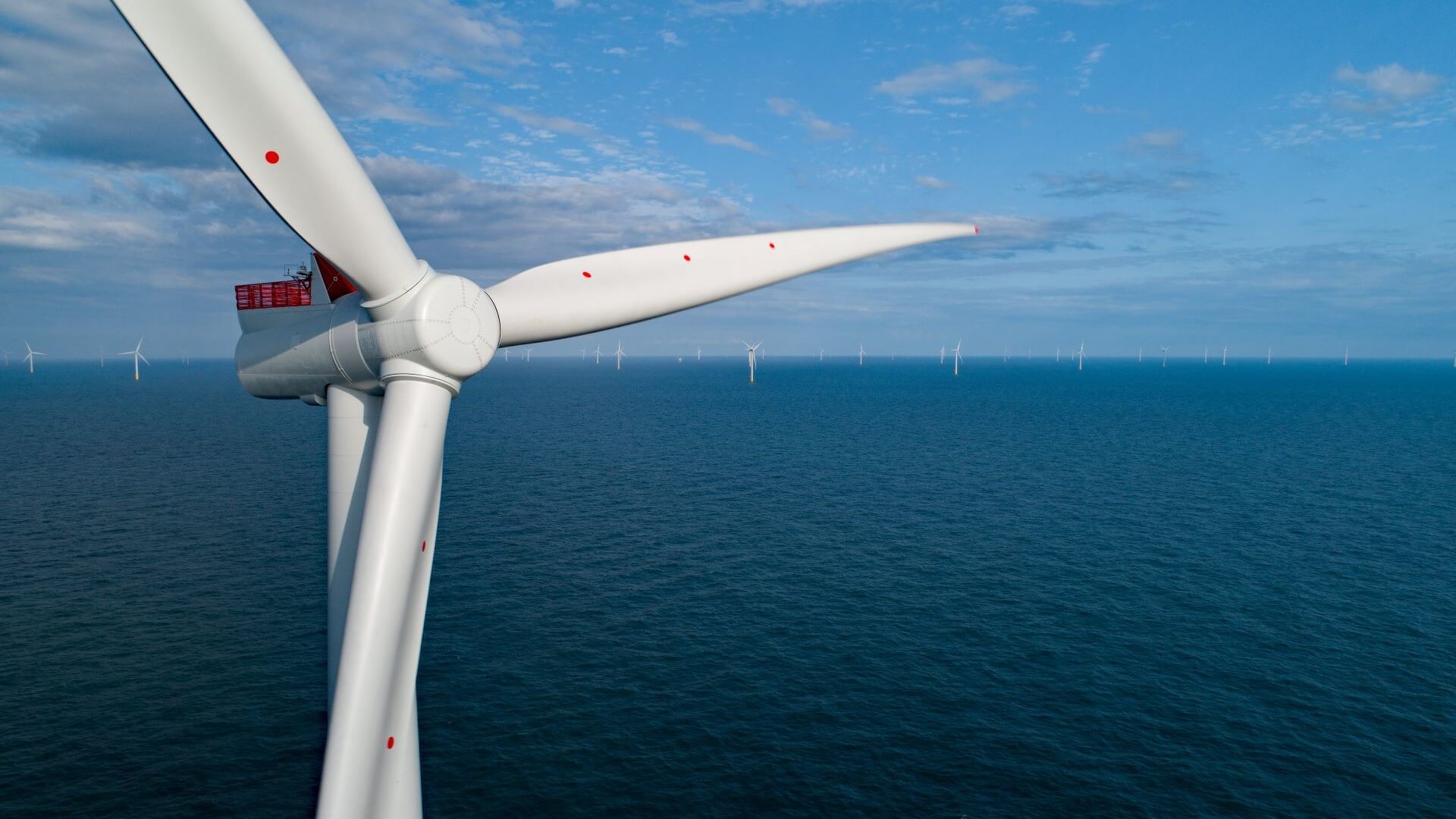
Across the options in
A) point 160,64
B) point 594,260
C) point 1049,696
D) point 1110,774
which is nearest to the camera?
point 160,64

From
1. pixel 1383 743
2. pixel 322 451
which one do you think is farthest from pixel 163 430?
pixel 1383 743

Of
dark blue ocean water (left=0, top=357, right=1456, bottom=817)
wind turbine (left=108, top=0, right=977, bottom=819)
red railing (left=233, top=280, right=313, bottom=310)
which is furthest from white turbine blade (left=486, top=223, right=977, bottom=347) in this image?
dark blue ocean water (left=0, top=357, right=1456, bottom=817)

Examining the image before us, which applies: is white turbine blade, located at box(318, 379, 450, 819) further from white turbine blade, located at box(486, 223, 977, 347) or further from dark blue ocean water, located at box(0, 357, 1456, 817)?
dark blue ocean water, located at box(0, 357, 1456, 817)

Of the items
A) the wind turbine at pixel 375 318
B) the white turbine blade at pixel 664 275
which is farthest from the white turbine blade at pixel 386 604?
the white turbine blade at pixel 664 275

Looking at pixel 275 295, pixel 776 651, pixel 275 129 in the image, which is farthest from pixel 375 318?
pixel 776 651

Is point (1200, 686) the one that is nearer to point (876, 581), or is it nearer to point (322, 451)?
point (876, 581)

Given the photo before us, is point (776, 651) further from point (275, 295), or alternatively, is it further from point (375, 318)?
point (375, 318)

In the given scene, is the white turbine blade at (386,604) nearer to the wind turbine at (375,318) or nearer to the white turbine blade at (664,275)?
the wind turbine at (375,318)
